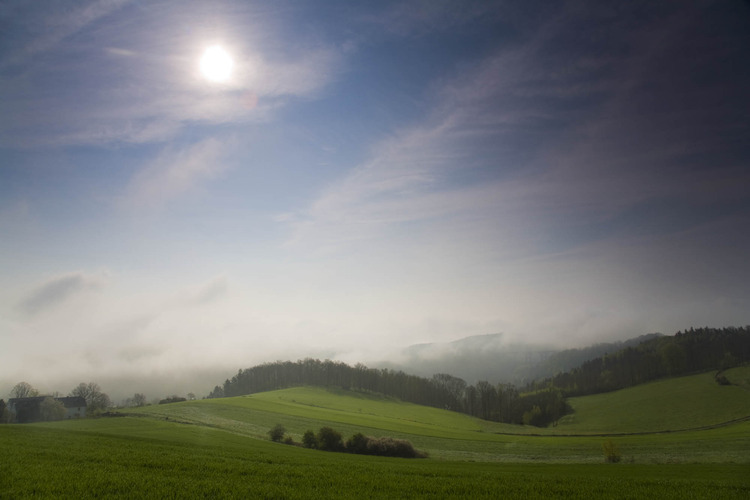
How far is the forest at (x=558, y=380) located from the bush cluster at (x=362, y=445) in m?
102

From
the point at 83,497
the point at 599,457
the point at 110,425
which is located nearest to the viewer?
the point at 83,497

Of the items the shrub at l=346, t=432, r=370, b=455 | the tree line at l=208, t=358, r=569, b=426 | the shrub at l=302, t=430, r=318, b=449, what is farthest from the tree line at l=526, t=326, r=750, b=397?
the shrub at l=302, t=430, r=318, b=449

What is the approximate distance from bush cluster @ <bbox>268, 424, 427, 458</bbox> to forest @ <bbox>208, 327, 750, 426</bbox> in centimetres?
10242

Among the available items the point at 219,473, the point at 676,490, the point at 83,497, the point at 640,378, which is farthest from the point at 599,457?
the point at 640,378

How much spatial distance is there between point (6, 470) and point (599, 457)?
68773 mm

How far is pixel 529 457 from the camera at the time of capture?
5794cm

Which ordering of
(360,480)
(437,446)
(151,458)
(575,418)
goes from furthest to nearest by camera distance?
(575,418)
(437,446)
(151,458)
(360,480)

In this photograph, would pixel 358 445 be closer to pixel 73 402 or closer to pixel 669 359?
pixel 73 402

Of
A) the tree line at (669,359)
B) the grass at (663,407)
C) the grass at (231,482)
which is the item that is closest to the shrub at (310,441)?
the grass at (231,482)

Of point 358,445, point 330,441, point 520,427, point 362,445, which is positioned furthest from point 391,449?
point 520,427

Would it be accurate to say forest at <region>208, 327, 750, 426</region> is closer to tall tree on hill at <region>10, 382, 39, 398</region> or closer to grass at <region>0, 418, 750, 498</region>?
tall tree on hill at <region>10, 382, 39, 398</region>

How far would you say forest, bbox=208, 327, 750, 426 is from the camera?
149 m

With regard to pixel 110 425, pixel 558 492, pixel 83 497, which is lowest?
pixel 110 425

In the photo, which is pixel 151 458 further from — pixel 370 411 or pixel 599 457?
pixel 370 411
